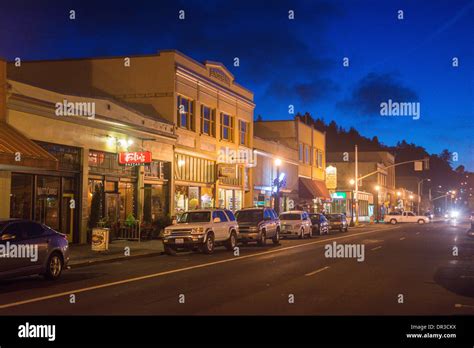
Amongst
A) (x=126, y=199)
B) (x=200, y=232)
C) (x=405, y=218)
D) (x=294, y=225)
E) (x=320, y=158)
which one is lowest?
(x=405, y=218)

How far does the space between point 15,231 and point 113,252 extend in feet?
30.5

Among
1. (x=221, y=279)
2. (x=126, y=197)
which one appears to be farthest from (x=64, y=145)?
(x=221, y=279)

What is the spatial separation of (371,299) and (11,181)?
15.9 m

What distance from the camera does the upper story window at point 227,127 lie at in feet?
140

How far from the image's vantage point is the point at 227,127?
43.4 meters

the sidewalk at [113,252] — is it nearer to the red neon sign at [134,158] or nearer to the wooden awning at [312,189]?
the red neon sign at [134,158]

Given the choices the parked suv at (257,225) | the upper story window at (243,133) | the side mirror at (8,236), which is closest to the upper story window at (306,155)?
the upper story window at (243,133)

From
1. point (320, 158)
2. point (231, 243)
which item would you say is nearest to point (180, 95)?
point (231, 243)

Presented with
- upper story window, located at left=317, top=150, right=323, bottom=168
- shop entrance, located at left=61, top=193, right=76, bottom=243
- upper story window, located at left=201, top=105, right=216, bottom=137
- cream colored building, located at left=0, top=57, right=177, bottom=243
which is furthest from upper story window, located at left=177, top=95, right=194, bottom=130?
upper story window, located at left=317, top=150, right=323, bottom=168

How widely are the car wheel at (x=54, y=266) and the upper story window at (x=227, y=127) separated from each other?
2706 centimetres

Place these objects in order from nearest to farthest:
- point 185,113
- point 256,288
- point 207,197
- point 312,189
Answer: point 256,288, point 185,113, point 207,197, point 312,189

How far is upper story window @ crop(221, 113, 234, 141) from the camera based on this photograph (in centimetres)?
4269

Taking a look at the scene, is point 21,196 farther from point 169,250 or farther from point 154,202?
point 154,202

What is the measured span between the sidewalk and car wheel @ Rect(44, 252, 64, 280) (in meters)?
3.43
